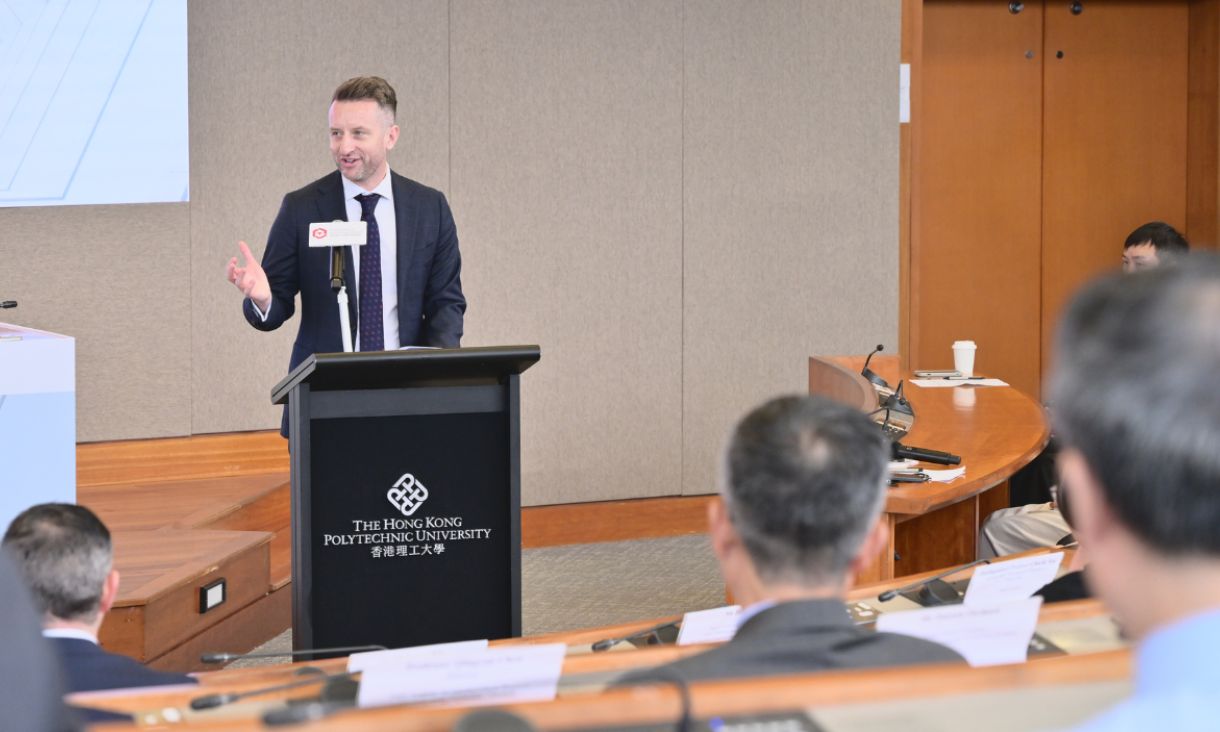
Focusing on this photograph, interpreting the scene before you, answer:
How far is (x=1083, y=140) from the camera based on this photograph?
304 inches

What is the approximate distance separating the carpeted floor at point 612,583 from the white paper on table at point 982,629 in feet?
10.8

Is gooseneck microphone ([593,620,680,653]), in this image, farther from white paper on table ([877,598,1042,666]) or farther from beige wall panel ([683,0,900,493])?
beige wall panel ([683,0,900,493])

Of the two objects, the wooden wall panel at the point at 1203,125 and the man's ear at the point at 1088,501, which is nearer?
the man's ear at the point at 1088,501

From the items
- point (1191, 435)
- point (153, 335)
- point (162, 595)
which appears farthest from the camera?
point (153, 335)

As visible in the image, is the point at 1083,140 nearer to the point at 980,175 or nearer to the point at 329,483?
the point at 980,175

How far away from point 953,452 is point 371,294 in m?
1.82

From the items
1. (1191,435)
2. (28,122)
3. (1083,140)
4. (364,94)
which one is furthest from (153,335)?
(1191,435)

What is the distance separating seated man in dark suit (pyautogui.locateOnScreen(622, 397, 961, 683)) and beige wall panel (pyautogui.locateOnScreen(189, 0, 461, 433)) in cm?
464

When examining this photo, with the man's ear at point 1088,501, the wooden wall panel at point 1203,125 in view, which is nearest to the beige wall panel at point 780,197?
the wooden wall panel at point 1203,125

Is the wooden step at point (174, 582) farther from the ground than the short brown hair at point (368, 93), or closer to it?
closer to it

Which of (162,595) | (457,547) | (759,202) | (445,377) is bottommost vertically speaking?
(162,595)

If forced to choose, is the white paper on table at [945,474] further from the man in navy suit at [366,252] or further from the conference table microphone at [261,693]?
the conference table microphone at [261,693]

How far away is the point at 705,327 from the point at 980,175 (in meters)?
1.85

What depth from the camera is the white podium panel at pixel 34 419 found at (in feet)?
13.0
